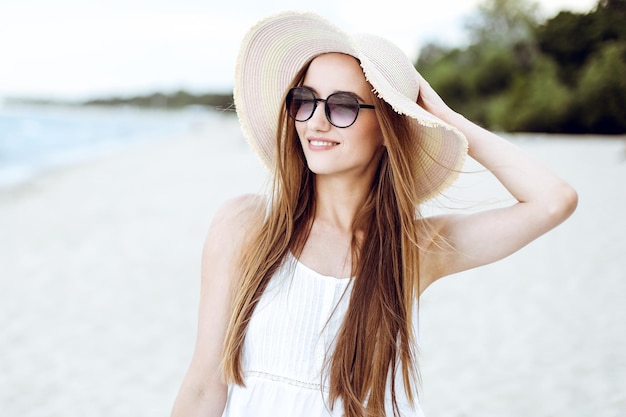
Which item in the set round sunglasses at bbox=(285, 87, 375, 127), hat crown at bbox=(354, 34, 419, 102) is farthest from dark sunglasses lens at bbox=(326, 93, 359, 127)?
hat crown at bbox=(354, 34, 419, 102)

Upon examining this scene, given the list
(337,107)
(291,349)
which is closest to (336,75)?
(337,107)

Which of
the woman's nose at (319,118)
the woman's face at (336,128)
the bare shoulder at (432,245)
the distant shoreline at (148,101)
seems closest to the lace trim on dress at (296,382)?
the bare shoulder at (432,245)

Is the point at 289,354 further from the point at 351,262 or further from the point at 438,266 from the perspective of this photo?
the point at 438,266

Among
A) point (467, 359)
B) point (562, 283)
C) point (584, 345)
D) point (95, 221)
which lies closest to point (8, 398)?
point (467, 359)

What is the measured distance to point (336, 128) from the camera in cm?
164

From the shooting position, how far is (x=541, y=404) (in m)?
3.60

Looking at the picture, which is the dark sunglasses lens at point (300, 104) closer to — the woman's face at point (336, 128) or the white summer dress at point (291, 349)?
the woman's face at point (336, 128)

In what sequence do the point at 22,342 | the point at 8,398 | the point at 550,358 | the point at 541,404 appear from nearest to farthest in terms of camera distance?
1. the point at 541,404
2. the point at 8,398
3. the point at 550,358
4. the point at 22,342

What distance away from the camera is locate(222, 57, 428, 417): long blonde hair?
5.05 ft

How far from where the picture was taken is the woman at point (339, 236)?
1.55 meters

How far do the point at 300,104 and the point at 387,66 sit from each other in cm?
26

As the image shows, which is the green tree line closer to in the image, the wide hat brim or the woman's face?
the wide hat brim

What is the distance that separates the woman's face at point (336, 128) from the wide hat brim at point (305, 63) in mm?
45

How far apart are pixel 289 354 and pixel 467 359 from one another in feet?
10.1
